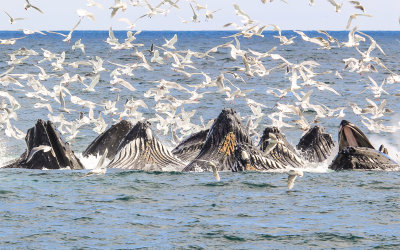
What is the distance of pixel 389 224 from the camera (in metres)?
14.0

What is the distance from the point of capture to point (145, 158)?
19016 mm

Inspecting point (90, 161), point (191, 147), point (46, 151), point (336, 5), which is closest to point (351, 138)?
point (336, 5)

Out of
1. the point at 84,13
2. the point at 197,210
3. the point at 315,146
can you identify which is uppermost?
the point at 84,13

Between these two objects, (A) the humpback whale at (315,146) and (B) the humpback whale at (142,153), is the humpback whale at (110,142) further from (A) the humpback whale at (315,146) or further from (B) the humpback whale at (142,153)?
(A) the humpback whale at (315,146)

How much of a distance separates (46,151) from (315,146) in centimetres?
667

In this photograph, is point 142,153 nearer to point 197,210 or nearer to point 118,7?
point 118,7

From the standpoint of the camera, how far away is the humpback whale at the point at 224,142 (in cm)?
1847

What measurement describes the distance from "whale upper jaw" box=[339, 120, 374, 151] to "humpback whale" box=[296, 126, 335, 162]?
44.0 inches

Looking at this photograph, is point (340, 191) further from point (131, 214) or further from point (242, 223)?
point (131, 214)

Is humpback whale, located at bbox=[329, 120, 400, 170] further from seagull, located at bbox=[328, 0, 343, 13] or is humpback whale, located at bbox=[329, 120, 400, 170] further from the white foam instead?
the white foam

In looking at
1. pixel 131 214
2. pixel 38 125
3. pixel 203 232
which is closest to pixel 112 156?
pixel 38 125

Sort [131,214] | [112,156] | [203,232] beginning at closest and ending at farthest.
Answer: [203,232]
[131,214]
[112,156]

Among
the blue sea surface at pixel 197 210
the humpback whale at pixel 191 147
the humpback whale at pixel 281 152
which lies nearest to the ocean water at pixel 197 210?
the blue sea surface at pixel 197 210

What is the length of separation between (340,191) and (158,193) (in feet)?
11.7
